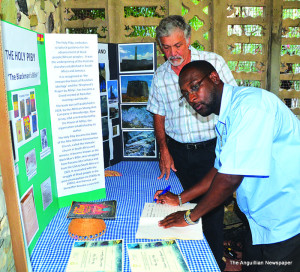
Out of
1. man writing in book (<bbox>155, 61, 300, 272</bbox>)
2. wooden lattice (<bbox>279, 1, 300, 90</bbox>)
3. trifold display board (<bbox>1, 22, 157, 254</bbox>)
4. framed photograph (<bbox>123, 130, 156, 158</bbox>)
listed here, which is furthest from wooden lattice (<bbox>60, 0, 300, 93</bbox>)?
man writing in book (<bbox>155, 61, 300, 272</bbox>)

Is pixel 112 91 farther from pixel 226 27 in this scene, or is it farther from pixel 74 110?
pixel 226 27

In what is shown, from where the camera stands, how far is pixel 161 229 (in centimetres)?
155

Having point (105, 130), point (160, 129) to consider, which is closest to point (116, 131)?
point (105, 130)

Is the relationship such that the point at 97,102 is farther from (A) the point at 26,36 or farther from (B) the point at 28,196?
(B) the point at 28,196

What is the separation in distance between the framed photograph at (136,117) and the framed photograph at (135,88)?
6cm

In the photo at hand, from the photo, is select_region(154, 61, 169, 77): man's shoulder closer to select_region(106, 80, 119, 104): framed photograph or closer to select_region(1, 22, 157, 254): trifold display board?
select_region(106, 80, 119, 104): framed photograph

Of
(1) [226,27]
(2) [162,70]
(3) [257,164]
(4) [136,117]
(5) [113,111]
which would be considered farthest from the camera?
(1) [226,27]

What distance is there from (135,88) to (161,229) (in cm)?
153

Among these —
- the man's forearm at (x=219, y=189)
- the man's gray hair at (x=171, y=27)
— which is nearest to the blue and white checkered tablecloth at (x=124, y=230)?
the man's forearm at (x=219, y=189)

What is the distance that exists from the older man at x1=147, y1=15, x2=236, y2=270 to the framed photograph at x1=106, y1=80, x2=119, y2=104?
34cm

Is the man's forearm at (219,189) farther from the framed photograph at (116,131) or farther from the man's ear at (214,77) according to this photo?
the framed photograph at (116,131)

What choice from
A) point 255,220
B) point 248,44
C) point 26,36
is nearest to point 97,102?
point 26,36

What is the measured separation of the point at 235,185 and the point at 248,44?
213 centimetres

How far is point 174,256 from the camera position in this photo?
1.34m
